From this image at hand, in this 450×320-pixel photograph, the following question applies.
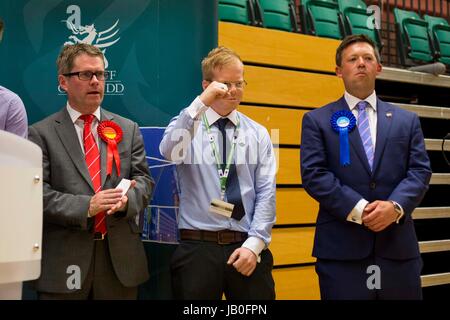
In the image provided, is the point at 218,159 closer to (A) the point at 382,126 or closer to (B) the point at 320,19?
(A) the point at 382,126

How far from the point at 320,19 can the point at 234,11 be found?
1.45 meters

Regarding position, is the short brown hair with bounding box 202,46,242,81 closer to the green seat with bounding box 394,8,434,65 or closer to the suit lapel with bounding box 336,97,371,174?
the suit lapel with bounding box 336,97,371,174

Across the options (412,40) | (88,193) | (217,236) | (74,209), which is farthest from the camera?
(412,40)

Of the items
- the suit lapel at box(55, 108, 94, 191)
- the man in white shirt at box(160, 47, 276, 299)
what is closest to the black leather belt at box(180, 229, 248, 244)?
the man in white shirt at box(160, 47, 276, 299)

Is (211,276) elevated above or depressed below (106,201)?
below

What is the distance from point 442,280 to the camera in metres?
4.83

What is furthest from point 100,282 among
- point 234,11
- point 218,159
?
point 234,11

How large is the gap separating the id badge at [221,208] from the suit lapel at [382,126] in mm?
625

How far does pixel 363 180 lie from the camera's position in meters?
2.35

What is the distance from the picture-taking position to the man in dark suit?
2.13 metres

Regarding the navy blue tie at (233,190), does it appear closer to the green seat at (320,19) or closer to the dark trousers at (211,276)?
the dark trousers at (211,276)

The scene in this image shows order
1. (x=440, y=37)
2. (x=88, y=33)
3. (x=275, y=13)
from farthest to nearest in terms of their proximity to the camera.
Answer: (x=440, y=37)
(x=275, y=13)
(x=88, y=33)
